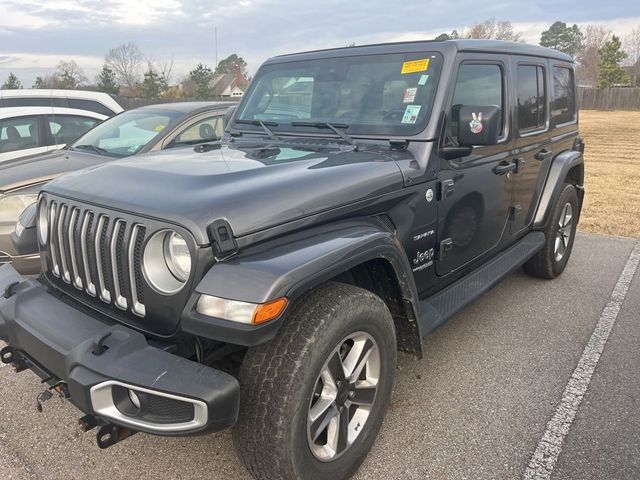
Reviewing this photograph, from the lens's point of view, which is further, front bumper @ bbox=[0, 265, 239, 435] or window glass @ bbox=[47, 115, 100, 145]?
window glass @ bbox=[47, 115, 100, 145]

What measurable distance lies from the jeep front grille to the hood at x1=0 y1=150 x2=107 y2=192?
259cm

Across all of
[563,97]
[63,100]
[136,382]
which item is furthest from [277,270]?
[63,100]

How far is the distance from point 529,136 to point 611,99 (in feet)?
143

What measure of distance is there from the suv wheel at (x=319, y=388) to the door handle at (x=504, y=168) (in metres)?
1.69

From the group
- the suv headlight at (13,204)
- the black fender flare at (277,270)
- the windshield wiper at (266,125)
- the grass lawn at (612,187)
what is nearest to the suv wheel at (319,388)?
the black fender flare at (277,270)

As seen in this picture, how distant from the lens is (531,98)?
4.16m

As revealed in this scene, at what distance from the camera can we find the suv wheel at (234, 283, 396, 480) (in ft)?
6.48

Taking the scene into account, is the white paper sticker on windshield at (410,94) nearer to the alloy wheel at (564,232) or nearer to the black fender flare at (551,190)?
the black fender flare at (551,190)

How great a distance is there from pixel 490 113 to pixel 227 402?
2057 mm

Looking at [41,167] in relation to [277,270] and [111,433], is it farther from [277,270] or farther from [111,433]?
[277,270]

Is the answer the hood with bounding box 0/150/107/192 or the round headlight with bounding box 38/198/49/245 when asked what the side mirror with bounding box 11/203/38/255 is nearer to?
the round headlight with bounding box 38/198/49/245

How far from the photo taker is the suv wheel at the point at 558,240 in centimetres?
470

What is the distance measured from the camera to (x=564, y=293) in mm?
4777

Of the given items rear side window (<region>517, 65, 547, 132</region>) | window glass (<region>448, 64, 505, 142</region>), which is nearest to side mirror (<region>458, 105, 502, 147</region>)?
window glass (<region>448, 64, 505, 142</region>)
